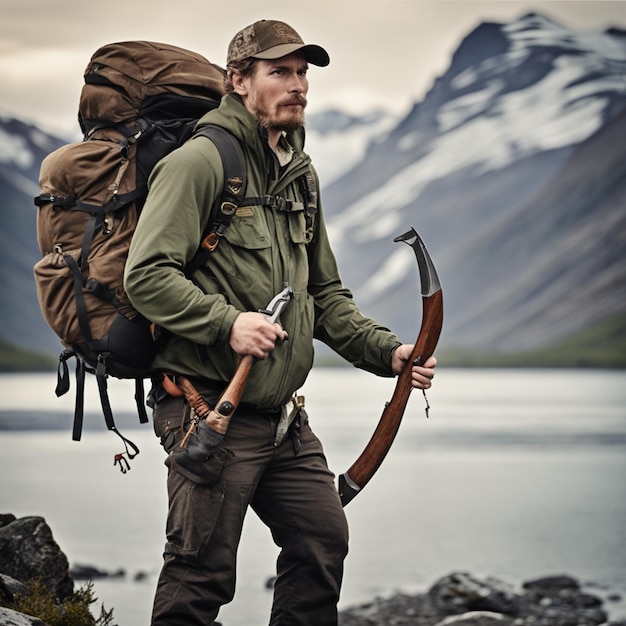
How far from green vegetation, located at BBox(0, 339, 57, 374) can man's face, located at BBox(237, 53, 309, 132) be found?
122267 millimetres

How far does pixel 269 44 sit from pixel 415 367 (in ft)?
4.72

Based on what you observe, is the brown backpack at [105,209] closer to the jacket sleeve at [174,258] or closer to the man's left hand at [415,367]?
the jacket sleeve at [174,258]

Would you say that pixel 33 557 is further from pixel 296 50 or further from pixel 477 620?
pixel 477 620

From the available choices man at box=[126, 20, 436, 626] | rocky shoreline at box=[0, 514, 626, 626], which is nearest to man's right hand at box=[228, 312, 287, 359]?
man at box=[126, 20, 436, 626]

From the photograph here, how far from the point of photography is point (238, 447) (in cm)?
475

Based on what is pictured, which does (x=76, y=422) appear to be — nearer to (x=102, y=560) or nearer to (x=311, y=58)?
(x=311, y=58)

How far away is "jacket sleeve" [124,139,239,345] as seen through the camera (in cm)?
448

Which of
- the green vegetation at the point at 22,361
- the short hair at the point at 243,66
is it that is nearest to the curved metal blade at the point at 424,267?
the short hair at the point at 243,66

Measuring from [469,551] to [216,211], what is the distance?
58.9ft

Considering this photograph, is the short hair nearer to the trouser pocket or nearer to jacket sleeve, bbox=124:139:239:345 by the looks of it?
jacket sleeve, bbox=124:139:239:345

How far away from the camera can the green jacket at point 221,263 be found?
14.7 feet

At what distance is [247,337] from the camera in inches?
175

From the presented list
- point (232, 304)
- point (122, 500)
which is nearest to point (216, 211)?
point (232, 304)

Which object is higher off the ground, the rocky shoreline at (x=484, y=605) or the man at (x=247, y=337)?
the rocky shoreline at (x=484, y=605)
